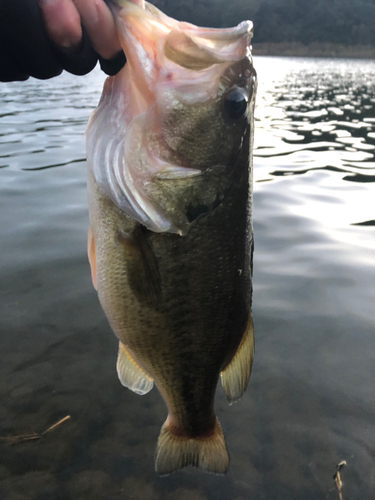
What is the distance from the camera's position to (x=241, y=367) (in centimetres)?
191

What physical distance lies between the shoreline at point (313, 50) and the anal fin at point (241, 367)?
62.4 metres

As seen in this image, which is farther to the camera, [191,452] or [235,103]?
[191,452]

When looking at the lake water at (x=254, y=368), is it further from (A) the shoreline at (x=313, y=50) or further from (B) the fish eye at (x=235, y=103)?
(A) the shoreline at (x=313, y=50)

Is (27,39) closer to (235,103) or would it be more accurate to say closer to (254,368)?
(235,103)

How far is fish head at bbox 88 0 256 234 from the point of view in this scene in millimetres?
1476

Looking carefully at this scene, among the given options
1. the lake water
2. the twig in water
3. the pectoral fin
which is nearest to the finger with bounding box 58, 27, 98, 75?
the pectoral fin

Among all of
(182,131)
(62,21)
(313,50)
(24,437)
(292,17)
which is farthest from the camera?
(292,17)

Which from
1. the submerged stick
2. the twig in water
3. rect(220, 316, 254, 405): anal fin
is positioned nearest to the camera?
rect(220, 316, 254, 405): anal fin

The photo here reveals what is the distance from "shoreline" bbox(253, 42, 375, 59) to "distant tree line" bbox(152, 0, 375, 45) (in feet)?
10.9

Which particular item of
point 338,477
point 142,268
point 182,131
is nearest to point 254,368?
point 338,477

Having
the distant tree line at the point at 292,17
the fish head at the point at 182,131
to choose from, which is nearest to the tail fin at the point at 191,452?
the fish head at the point at 182,131

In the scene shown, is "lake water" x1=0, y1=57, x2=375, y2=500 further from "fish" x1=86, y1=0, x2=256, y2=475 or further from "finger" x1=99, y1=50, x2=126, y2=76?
"finger" x1=99, y1=50, x2=126, y2=76

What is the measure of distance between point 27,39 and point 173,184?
2.09 feet

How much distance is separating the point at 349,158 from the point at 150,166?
26.2 feet
